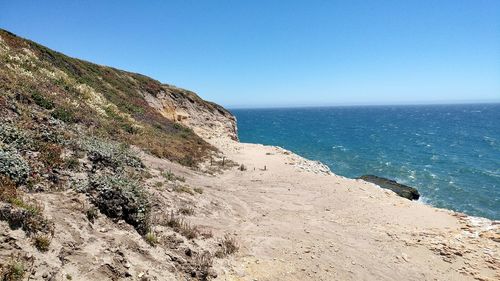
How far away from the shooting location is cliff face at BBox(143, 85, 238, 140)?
4862cm

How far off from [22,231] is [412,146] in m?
72.1

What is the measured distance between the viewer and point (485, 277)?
44.4 feet

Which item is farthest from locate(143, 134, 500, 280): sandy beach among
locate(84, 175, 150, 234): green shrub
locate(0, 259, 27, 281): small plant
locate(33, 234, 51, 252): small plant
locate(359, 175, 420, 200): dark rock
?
locate(359, 175, 420, 200): dark rock

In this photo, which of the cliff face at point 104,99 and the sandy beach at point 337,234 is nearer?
the sandy beach at point 337,234

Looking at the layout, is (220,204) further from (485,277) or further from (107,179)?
(485,277)

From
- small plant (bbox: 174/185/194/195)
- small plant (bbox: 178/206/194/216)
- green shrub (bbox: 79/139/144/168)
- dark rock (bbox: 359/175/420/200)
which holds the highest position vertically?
green shrub (bbox: 79/139/144/168)

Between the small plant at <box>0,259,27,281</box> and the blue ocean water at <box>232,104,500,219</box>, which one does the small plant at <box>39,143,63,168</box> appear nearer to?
the small plant at <box>0,259,27,281</box>

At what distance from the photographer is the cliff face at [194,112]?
1914 inches

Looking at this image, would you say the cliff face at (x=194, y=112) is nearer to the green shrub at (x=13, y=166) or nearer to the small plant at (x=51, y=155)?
the small plant at (x=51, y=155)

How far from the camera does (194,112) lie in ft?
176

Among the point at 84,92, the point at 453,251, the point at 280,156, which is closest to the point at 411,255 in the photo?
the point at 453,251

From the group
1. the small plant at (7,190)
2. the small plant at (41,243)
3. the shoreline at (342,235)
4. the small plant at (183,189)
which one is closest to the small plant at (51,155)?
the small plant at (7,190)

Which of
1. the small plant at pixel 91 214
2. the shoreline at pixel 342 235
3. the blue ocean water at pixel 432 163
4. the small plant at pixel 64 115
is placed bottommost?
the blue ocean water at pixel 432 163

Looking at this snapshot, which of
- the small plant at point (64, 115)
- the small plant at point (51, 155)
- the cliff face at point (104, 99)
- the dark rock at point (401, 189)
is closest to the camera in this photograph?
the small plant at point (51, 155)
